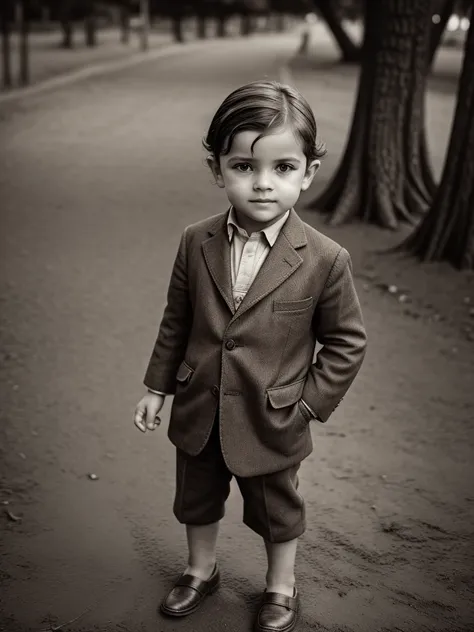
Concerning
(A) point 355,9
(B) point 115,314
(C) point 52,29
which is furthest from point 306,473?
(A) point 355,9

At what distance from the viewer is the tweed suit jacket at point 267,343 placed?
94.8 inches

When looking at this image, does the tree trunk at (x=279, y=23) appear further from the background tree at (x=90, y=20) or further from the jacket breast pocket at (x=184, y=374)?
the jacket breast pocket at (x=184, y=374)

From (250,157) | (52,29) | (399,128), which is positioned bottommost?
(52,29)

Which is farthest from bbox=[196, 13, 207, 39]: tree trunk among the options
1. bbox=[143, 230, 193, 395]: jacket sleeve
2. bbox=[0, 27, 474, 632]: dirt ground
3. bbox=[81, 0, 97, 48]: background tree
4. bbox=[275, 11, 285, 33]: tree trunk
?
bbox=[143, 230, 193, 395]: jacket sleeve

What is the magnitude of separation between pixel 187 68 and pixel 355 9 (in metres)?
30.1

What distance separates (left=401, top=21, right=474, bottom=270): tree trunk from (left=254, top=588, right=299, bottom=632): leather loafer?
4.19 meters

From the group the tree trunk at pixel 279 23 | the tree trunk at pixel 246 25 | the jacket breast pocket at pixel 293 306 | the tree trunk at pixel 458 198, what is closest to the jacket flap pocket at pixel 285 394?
the jacket breast pocket at pixel 293 306

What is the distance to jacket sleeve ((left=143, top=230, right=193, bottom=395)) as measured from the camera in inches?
103

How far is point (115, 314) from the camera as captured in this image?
18.5 ft

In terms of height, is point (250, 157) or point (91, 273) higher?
point (250, 157)

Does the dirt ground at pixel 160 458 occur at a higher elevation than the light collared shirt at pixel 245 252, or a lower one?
lower

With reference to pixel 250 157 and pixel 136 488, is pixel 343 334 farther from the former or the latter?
pixel 136 488

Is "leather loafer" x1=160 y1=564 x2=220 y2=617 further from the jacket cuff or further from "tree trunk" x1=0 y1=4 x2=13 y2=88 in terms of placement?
"tree trunk" x1=0 y1=4 x2=13 y2=88

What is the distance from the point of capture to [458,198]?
A: 6.49 metres
